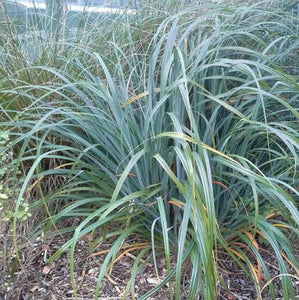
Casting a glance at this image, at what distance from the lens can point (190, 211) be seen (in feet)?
6.72

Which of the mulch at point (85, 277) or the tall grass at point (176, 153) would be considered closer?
the tall grass at point (176, 153)

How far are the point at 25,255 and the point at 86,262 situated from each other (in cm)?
31

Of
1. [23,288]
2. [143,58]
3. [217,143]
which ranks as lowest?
[23,288]

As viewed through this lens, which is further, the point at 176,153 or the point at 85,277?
the point at 85,277

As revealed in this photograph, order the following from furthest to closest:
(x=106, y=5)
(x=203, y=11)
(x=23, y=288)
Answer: (x=106, y=5) → (x=203, y=11) → (x=23, y=288)

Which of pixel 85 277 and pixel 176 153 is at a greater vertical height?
pixel 176 153

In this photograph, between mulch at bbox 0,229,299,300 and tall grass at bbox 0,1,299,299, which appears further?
mulch at bbox 0,229,299,300

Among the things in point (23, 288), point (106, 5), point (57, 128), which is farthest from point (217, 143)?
point (106, 5)

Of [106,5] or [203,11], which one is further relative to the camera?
[106,5]

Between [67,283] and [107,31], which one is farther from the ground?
[107,31]

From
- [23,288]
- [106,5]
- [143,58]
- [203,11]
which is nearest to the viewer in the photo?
[23,288]

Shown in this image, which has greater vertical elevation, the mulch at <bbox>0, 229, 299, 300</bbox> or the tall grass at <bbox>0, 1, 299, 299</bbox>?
the tall grass at <bbox>0, 1, 299, 299</bbox>

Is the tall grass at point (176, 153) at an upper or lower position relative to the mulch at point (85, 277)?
upper

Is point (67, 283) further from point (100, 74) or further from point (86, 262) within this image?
point (100, 74)
